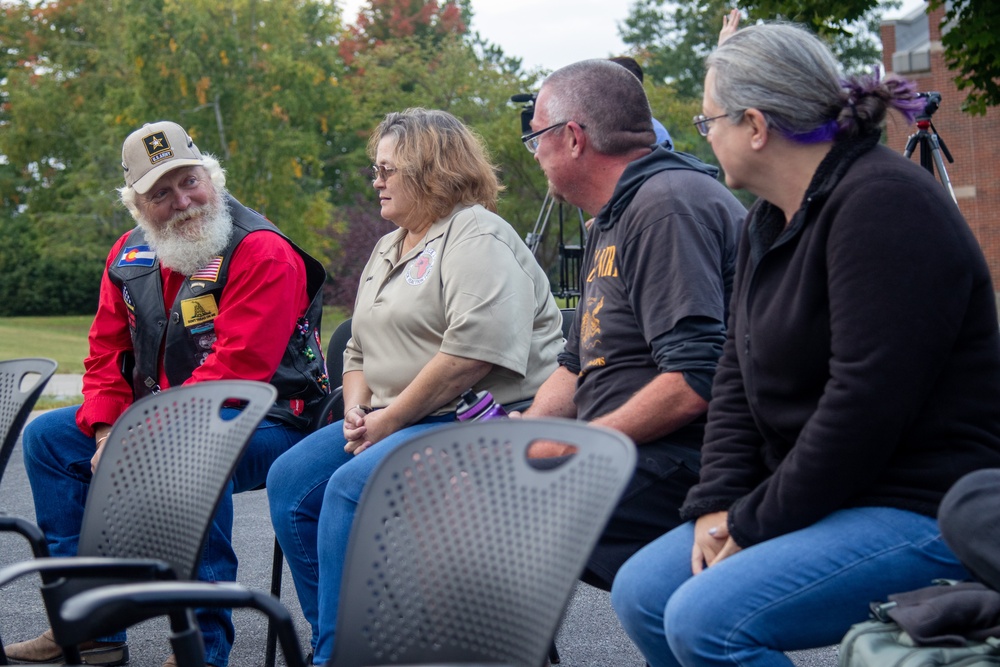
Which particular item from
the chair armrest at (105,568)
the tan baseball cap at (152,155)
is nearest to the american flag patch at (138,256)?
the tan baseball cap at (152,155)

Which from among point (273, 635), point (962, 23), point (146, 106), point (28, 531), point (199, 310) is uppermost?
point (962, 23)

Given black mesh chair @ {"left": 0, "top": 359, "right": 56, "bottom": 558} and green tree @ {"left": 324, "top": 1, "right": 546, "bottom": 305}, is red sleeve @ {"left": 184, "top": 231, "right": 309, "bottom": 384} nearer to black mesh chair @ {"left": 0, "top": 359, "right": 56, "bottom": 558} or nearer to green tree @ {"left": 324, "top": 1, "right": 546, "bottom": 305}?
black mesh chair @ {"left": 0, "top": 359, "right": 56, "bottom": 558}

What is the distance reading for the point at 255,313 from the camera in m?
3.71

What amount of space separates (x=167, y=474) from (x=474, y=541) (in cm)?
90

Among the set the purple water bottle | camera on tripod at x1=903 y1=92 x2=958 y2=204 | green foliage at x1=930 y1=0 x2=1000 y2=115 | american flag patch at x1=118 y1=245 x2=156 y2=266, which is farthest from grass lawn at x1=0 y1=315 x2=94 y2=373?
green foliage at x1=930 y1=0 x2=1000 y2=115

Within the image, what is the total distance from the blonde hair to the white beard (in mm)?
679

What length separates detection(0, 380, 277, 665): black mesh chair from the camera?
2.20 m

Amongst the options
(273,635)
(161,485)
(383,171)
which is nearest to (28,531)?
(161,485)

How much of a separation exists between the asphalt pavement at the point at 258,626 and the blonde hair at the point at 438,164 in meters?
1.62

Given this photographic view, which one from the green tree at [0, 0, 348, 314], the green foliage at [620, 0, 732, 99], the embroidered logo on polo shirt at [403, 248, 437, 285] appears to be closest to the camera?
the embroidered logo on polo shirt at [403, 248, 437, 285]

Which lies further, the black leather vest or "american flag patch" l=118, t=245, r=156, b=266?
"american flag patch" l=118, t=245, r=156, b=266

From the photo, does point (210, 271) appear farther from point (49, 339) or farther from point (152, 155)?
point (49, 339)

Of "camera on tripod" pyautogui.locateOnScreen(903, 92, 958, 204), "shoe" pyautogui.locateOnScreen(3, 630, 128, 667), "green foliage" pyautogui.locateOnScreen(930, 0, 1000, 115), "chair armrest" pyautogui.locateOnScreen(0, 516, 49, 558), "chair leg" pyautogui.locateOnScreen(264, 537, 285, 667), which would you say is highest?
"green foliage" pyautogui.locateOnScreen(930, 0, 1000, 115)

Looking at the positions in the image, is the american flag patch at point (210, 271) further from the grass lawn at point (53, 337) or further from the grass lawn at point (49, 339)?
the grass lawn at point (53, 337)
